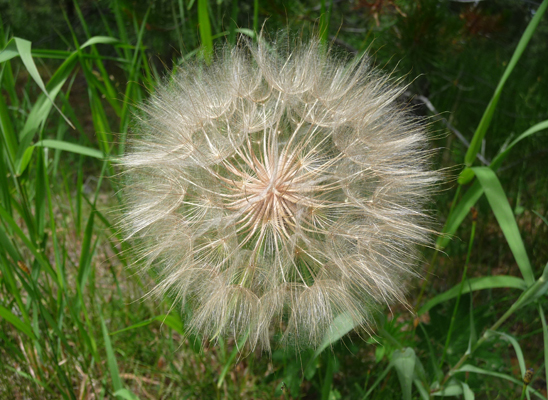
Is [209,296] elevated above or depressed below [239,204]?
below

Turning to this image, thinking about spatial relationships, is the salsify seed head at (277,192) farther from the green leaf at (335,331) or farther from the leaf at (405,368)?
the leaf at (405,368)

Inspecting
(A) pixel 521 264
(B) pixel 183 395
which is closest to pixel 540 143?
(A) pixel 521 264

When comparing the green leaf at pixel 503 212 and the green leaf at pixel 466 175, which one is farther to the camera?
the green leaf at pixel 466 175

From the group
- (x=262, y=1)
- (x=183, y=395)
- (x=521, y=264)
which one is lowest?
(x=183, y=395)

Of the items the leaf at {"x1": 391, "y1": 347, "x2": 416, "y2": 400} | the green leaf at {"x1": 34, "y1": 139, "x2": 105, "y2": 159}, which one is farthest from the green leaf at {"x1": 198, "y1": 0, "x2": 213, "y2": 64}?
the leaf at {"x1": 391, "y1": 347, "x2": 416, "y2": 400}

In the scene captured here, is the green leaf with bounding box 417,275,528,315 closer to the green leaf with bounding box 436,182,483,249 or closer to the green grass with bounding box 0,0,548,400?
the green grass with bounding box 0,0,548,400

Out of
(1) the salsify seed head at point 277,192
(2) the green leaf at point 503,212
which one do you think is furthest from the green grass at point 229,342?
(1) the salsify seed head at point 277,192

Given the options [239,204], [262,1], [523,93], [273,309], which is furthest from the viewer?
[523,93]

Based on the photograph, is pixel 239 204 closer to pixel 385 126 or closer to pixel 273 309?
pixel 273 309
